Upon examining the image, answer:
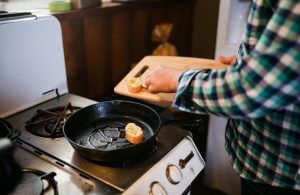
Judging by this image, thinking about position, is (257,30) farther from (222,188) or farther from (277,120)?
(222,188)

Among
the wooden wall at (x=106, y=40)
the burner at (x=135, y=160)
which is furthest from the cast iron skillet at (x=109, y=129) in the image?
the wooden wall at (x=106, y=40)

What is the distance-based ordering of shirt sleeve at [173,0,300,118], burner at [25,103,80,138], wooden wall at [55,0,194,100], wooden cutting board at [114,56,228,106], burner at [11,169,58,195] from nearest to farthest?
shirt sleeve at [173,0,300,118]
burner at [11,169,58,195]
burner at [25,103,80,138]
wooden cutting board at [114,56,228,106]
wooden wall at [55,0,194,100]

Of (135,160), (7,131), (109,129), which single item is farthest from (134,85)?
(7,131)

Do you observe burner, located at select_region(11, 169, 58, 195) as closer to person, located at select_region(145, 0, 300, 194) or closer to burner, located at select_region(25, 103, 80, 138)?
burner, located at select_region(25, 103, 80, 138)

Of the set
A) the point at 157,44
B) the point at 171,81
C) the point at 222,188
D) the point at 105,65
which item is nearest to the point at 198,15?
the point at 157,44

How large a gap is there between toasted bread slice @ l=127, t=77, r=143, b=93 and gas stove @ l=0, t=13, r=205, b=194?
6.7 inches

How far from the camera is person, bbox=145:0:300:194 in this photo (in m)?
0.50

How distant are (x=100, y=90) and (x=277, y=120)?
101cm

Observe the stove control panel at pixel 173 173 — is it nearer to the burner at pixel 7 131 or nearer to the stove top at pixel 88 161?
the stove top at pixel 88 161

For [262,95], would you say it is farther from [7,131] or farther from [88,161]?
[7,131]

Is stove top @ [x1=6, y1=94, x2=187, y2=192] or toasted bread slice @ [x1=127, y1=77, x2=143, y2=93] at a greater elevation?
toasted bread slice @ [x1=127, y1=77, x2=143, y2=93]

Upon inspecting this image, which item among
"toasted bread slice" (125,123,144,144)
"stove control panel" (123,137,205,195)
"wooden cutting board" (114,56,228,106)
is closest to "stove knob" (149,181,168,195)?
"stove control panel" (123,137,205,195)

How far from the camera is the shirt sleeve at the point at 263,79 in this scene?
1.59 feet

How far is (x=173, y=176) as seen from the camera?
79cm
